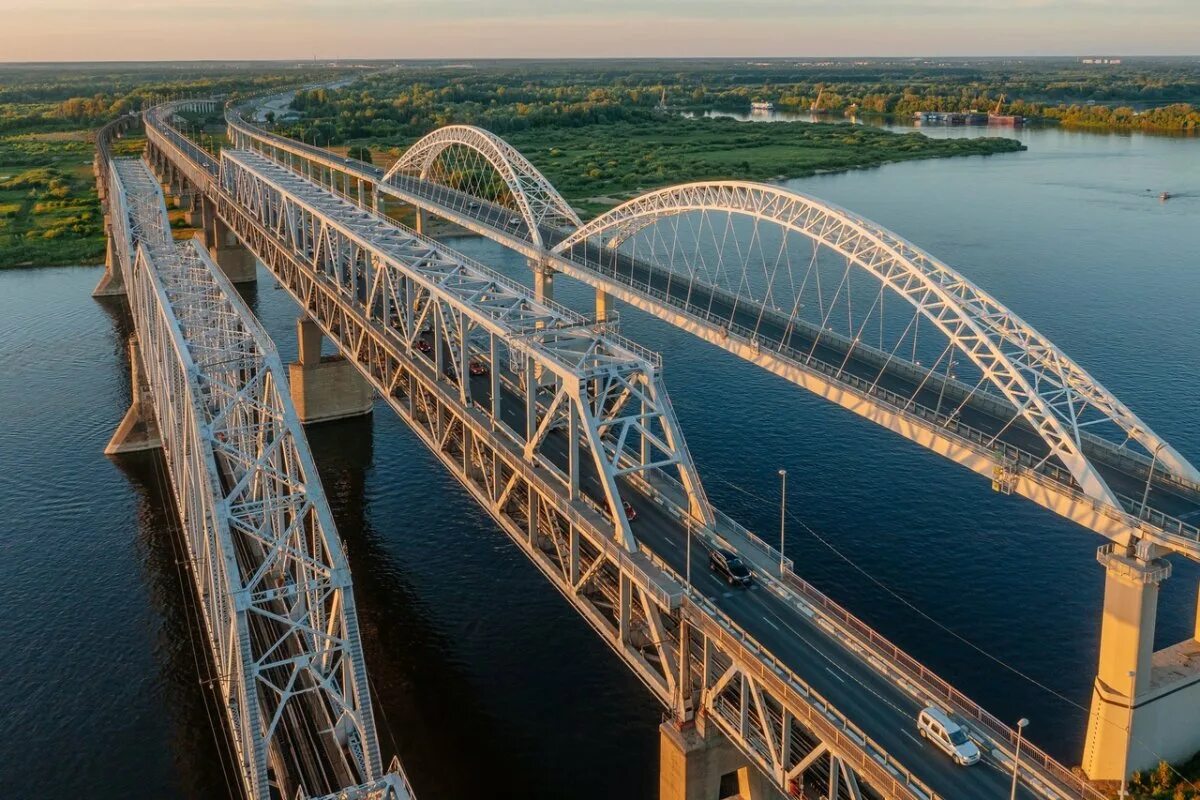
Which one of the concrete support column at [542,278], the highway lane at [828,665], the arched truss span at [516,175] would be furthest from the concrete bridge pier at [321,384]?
the highway lane at [828,665]

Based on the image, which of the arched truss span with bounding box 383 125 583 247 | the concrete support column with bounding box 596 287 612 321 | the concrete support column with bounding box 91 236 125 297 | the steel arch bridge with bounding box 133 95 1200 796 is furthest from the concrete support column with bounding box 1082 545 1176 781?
the concrete support column with bounding box 91 236 125 297

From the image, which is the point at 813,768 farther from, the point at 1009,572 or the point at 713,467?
the point at 713,467

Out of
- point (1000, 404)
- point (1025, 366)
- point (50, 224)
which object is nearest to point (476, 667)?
point (1000, 404)

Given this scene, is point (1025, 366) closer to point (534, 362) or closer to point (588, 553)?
point (588, 553)

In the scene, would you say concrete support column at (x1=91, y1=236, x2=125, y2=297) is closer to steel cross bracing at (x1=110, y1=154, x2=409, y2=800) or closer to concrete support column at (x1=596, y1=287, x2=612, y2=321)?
concrete support column at (x1=596, y1=287, x2=612, y2=321)

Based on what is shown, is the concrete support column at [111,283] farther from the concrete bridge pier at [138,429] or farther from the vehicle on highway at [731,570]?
the vehicle on highway at [731,570]

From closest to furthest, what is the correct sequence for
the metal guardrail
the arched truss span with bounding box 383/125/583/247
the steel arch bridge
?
the steel arch bridge, the metal guardrail, the arched truss span with bounding box 383/125/583/247
